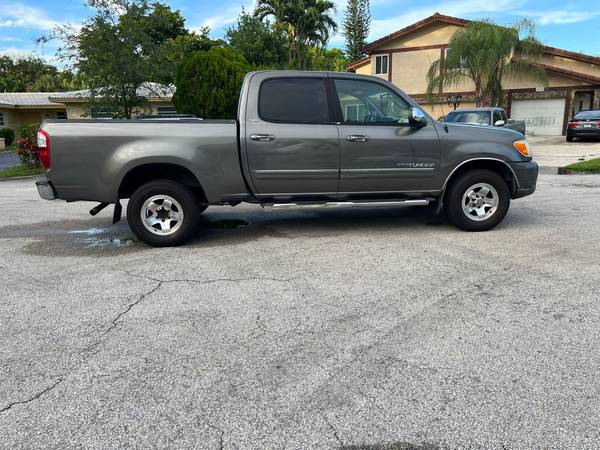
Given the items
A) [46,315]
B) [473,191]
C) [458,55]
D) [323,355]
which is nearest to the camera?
[323,355]

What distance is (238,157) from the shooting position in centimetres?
547

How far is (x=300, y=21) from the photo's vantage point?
3253 centimetres

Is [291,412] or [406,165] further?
[406,165]

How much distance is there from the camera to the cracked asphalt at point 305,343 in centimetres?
236

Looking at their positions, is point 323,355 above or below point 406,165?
below

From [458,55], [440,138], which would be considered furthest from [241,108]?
[458,55]

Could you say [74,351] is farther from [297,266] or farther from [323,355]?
[297,266]

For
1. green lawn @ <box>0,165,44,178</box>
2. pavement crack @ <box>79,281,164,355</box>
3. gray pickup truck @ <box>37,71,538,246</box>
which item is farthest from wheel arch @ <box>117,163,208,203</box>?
green lawn @ <box>0,165,44,178</box>

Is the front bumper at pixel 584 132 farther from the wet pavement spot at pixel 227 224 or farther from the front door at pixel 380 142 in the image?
the wet pavement spot at pixel 227 224

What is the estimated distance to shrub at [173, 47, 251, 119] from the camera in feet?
52.9

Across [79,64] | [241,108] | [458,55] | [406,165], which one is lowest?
[406,165]

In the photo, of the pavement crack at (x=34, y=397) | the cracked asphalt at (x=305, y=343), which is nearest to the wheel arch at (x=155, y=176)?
the cracked asphalt at (x=305, y=343)

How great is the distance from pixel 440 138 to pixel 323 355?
3737 mm

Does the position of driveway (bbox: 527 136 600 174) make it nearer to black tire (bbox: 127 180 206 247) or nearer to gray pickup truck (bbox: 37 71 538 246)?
gray pickup truck (bbox: 37 71 538 246)
